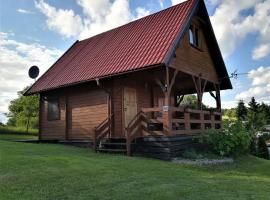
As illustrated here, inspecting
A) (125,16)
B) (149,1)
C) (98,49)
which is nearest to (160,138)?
(98,49)

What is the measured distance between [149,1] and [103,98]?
5.75 m

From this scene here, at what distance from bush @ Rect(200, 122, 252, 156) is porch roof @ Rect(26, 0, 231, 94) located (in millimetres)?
3624

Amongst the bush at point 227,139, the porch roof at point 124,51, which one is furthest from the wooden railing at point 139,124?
the bush at point 227,139

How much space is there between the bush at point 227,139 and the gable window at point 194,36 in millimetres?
4270

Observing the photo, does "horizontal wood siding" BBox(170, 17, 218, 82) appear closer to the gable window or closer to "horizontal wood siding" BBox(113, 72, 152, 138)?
the gable window

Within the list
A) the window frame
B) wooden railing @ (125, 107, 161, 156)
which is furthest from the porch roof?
wooden railing @ (125, 107, 161, 156)

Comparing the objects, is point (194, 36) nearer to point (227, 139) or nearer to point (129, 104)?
point (129, 104)

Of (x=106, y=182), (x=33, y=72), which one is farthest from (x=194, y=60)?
(x=33, y=72)

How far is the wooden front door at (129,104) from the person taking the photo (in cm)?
1373

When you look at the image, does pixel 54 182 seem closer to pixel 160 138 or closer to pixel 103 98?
pixel 160 138

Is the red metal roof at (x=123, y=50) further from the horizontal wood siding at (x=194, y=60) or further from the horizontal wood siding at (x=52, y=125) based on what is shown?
the horizontal wood siding at (x=52, y=125)

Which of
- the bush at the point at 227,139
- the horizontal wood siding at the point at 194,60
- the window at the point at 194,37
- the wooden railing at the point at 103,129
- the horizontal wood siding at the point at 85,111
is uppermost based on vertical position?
the window at the point at 194,37

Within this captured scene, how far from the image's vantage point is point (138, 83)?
14719 mm

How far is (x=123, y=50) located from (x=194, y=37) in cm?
356
